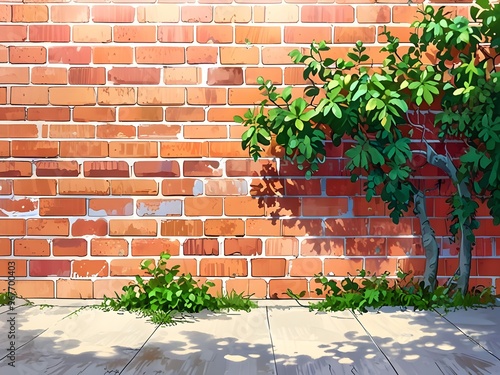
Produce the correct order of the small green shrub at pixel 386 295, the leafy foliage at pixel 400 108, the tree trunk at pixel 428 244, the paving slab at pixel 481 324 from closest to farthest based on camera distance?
the paving slab at pixel 481 324 < the leafy foliage at pixel 400 108 < the small green shrub at pixel 386 295 < the tree trunk at pixel 428 244

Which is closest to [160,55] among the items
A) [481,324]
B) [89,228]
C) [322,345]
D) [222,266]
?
[89,228]

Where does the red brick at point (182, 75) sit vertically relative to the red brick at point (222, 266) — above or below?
above

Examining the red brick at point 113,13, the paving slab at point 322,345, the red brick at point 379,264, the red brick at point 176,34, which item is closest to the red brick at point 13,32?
the red brick at point 113,13

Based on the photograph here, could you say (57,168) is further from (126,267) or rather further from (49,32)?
(49,32)

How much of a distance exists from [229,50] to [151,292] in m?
1.71

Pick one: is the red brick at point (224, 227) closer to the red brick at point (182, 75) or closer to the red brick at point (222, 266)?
the red brick at point (222, 266)

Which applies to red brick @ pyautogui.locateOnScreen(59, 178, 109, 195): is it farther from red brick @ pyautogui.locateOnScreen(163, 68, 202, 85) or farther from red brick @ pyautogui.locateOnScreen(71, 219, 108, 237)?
red brick @ pyautogui.locateOnScreen(163, 68, 202, 85)

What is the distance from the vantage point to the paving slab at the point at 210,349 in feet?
8.54

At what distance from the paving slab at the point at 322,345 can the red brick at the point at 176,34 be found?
1944mm

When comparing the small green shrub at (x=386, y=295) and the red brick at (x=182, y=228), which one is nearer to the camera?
the small green shrub at (x=386, y=295)

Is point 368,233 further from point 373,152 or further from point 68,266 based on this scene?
point 68,266

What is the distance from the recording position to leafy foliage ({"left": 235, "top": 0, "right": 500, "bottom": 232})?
360 centimetres

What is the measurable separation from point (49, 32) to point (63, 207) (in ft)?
3.96

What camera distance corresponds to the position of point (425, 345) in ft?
9.71
